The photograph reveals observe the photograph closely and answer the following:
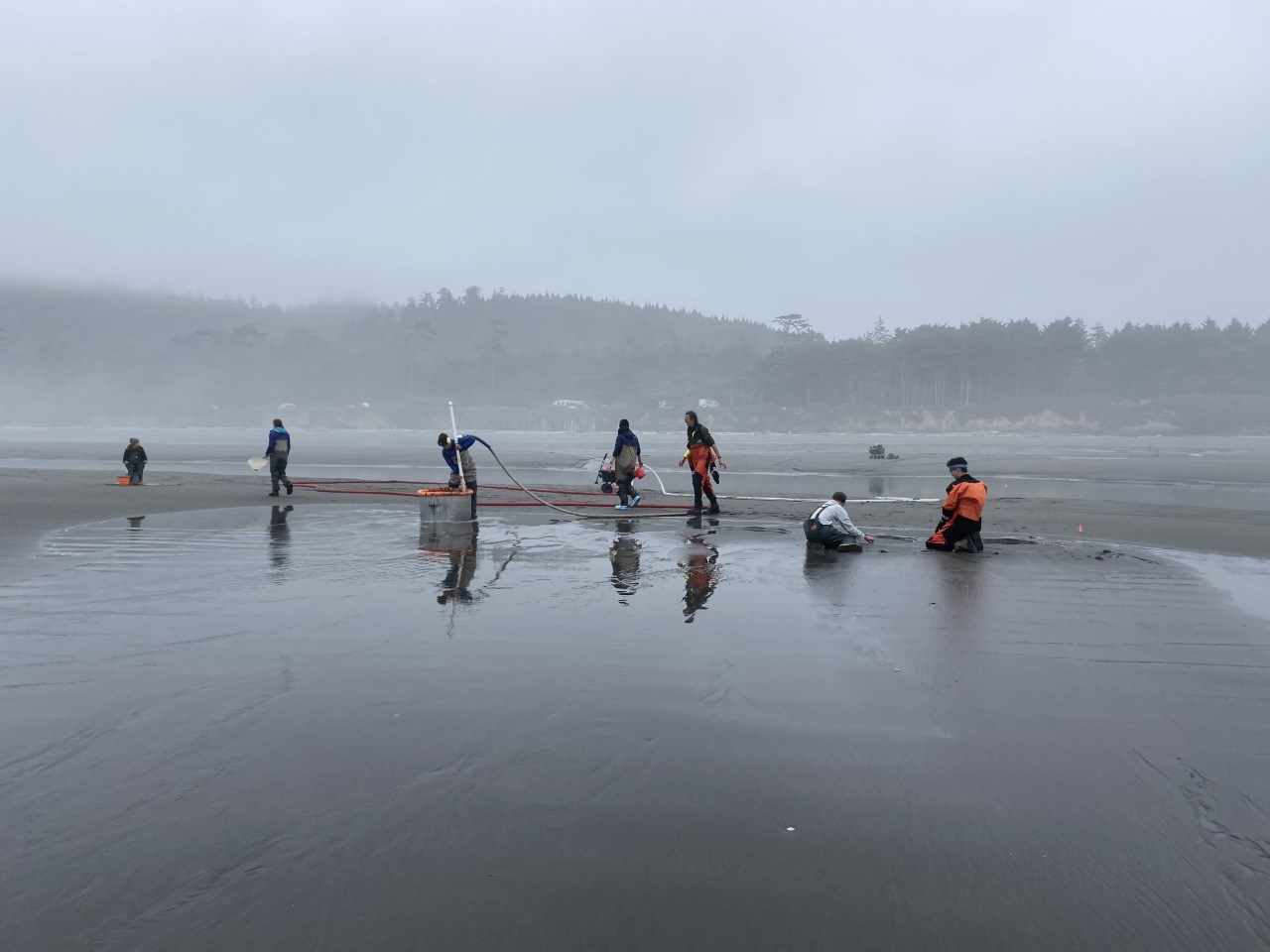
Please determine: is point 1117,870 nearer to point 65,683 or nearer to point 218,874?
point 218,874

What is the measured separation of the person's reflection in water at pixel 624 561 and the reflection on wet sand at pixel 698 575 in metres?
0.58

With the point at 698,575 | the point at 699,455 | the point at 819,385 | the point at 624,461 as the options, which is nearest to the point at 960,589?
the point at 698,575

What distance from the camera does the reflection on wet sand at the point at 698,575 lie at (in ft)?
27.8

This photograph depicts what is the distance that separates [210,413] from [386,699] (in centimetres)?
Result: 15921

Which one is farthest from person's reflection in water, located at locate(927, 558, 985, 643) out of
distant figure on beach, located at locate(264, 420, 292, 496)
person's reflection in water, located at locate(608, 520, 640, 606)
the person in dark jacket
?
the person in dark jacket

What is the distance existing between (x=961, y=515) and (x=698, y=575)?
Result: 13.4ft

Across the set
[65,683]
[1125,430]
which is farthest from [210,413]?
[65,683]

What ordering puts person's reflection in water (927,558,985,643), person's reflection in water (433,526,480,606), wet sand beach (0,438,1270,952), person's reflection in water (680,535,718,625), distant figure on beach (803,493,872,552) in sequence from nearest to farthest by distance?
wet sand beach (0,438,1270,952)
person's reflection in water (927,558,985,643)
person's reflection in water (680,535,718,625)
person's reflection in water (433,526,480,606)
distant figure on beach (803,493,872,552)

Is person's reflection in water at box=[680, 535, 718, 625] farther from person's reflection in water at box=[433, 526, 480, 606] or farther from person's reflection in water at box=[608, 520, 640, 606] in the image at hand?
person's reflection in water at box=[433, 526, 480, 606]

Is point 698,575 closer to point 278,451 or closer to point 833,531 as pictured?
point 833,531

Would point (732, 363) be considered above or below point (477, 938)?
above


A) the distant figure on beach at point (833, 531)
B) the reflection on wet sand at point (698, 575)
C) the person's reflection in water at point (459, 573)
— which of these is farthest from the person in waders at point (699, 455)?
the person's reflection in water at point (459, 573)

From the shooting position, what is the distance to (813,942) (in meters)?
3.01

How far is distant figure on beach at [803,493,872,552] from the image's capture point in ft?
39.4
